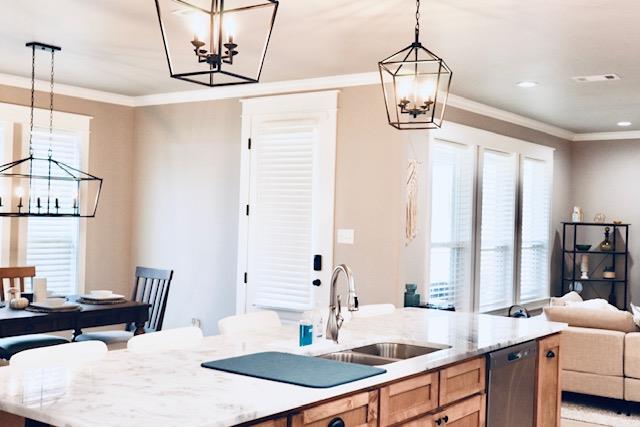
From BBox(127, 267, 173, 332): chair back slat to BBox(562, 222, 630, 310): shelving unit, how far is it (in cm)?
558

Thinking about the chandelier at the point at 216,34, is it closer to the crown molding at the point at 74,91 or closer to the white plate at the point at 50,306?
the crown molding at the point at 74,91

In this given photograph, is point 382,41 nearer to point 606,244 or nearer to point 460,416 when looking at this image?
point 460,416

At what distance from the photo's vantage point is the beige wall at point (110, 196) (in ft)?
23.2

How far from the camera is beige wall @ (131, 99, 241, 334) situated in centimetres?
Answer: 682

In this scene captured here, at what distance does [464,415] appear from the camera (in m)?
3.13

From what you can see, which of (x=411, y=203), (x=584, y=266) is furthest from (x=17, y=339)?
(x=584, y=266)

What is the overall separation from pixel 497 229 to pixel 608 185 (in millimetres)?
2425

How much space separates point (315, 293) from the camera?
6.17 m

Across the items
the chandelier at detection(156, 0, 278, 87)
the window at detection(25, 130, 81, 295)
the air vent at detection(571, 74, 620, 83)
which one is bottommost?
the window at detection(25, 130, 81, 295)

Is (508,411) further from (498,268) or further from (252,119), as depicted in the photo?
(498,268)

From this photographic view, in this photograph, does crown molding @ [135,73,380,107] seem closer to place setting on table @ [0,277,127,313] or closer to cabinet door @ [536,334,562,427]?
place setting on table @ [0,277,127,313]

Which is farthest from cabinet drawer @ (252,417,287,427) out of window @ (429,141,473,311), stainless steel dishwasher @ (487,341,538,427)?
window @ (429,141,473,311)

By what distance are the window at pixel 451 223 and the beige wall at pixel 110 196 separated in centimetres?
309

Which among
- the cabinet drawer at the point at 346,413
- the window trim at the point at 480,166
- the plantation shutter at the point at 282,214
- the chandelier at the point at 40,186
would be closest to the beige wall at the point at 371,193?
the plantation shutter at the point at 282,214
